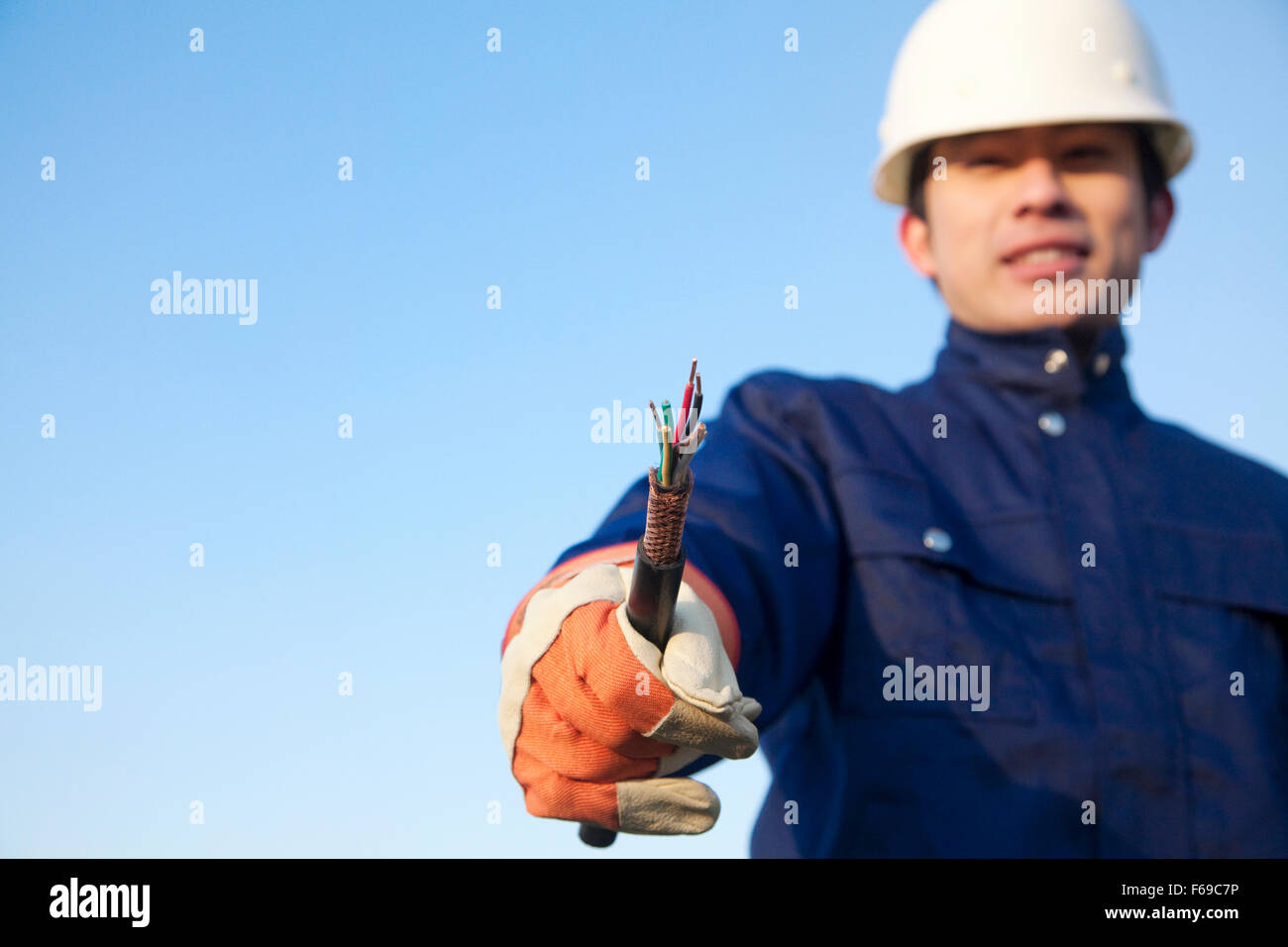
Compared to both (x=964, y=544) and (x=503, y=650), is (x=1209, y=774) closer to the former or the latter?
(x=964, y=544)

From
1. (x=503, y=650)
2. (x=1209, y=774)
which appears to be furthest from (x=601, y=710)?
(x=1209, y=774)

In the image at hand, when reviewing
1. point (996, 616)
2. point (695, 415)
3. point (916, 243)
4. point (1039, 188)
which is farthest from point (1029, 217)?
point (695, 415)

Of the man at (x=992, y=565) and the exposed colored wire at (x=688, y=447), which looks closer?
the exposed colored wire at (x=688, y=447)

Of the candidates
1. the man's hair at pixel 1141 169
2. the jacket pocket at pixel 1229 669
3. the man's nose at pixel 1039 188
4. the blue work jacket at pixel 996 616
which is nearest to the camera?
the blue work jacket at pixel 996 616

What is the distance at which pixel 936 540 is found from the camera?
2.86 meters

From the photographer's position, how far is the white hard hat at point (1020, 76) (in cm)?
330

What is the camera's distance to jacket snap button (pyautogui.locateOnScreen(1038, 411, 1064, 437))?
3.21 m

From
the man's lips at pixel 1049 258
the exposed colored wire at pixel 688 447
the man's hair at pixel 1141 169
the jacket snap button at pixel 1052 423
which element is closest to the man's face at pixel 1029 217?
the man's lips at pixel 1049 258

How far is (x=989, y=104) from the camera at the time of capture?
10.8 feet

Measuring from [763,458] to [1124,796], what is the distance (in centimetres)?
118

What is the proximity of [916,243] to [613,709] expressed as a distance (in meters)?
2.25

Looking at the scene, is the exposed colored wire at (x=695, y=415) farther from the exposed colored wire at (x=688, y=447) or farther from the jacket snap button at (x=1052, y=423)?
the jacket snap button at (x=1052, y=423)

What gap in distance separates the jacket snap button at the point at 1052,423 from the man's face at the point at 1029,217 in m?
0.26

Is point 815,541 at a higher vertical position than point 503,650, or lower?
higher
